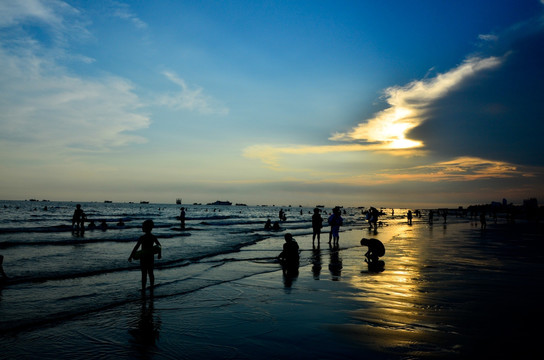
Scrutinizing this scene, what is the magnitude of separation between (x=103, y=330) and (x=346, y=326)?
4.68 metres

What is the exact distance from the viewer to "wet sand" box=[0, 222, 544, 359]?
208 inches

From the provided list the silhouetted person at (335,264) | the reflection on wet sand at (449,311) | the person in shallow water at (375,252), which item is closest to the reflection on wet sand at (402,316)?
the reflection on wet sand at (449,311)

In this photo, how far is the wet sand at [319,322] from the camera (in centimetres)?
529

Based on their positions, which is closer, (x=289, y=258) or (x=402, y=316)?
(x=402, y=316)

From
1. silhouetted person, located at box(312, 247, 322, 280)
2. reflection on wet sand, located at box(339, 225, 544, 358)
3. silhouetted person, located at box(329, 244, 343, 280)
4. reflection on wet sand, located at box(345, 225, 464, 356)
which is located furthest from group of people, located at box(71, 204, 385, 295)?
reflection on wet sand, located at box(345, 225, 464, 356)

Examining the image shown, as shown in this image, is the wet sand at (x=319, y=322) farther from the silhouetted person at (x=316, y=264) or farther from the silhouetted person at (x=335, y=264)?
the silhouetted person at (x=335, y=264)

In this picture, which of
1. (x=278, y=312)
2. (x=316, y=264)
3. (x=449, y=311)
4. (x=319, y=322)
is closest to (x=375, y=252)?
(x=316, y=264)

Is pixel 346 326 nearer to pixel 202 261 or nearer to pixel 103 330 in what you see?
pixel 103 330

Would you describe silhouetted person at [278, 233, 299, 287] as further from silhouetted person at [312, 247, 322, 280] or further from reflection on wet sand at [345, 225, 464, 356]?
reflection on wet sand at [345, 225, 464, 356]

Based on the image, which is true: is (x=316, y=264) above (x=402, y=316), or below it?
below

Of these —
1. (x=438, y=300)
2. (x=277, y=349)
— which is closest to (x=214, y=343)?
(x=277, y=349)

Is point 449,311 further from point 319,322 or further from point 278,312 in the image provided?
point 278,312

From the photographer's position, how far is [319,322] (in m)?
6.59

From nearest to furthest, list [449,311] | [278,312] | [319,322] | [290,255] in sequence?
[319,322] < [449,311] < [278,312] < [290,255]
